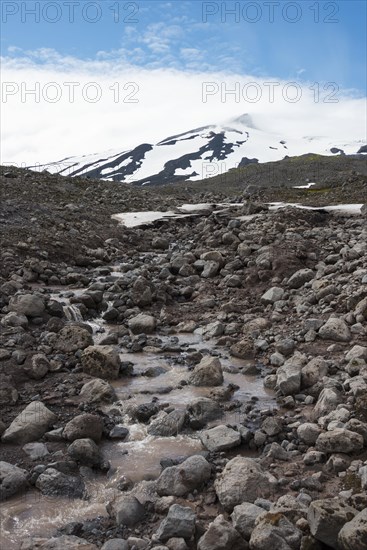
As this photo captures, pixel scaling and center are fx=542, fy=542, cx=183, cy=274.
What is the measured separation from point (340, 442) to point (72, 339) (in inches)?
205

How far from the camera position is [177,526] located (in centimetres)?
495

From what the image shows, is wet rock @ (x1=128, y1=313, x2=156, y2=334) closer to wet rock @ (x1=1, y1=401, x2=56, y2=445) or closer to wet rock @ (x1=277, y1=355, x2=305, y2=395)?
wet rock @ (x1=277, y1=355, x2=305, y2=395)

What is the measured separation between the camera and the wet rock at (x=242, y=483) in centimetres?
541

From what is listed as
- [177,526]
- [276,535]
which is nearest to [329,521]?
[276,535]

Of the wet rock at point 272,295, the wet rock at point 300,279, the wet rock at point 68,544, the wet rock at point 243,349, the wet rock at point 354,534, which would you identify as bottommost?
the wet rock at point 68,544

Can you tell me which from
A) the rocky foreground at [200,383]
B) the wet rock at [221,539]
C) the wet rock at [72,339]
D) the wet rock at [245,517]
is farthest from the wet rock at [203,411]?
the wet rock at [72,339]

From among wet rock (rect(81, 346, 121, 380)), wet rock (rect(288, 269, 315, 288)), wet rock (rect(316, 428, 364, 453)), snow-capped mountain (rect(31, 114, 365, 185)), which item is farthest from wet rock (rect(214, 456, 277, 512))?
snow-capped mountain (rect(31, 114, 365, 185))

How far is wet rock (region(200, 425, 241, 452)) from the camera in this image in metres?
6.50

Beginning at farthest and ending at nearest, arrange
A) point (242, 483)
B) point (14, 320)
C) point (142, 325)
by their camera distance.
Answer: point (142, 325) → point (14, 320) → point (242, 483)

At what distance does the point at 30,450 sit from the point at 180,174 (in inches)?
5091

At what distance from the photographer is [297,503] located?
16.9ft

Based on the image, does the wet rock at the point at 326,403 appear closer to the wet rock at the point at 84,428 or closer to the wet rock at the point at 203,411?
the wet rock at the point at 203,411

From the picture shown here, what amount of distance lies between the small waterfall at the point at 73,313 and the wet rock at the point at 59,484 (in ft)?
18.4

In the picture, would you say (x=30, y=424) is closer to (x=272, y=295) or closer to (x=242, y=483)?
(x=242, y=483)
